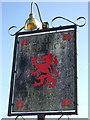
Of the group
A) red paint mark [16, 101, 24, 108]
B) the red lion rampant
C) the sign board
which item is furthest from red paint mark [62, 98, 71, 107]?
red paint mark [16, 101, 24, 108]

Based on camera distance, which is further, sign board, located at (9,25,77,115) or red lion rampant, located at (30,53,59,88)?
red lion rampant, located at (30,53,59,88)

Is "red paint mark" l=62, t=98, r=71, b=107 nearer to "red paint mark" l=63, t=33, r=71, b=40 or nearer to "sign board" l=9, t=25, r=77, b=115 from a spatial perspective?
"sign board" l=9, t=25, r=77, b=115

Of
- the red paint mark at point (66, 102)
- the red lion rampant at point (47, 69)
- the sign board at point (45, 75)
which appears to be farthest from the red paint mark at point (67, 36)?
→ the red paint mark at point (66, 102)

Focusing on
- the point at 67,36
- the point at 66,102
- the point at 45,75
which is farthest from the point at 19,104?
the point at 67,36

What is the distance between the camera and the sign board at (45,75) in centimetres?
580

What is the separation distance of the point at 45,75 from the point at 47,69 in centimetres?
13

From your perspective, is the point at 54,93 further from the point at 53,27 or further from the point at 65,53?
the point at 53,27

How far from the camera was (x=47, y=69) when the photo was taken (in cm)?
618

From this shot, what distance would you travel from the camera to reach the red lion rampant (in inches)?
237

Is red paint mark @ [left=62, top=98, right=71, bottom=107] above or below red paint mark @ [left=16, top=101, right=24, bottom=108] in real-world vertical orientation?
above

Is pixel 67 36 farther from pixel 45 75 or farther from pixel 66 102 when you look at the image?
pixel 66 102

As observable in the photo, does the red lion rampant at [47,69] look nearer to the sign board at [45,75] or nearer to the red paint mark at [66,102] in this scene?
the sign board at [45,75]

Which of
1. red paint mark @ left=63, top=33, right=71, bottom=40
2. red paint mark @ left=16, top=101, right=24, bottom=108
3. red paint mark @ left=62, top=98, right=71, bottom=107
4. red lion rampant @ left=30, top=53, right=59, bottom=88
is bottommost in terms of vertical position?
red paint mark @ left=16, top=101, right=24, bottom=108

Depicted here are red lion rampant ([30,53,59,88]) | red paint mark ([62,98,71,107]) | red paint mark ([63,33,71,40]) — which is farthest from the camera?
red paint mark ([63,33,71,40])
